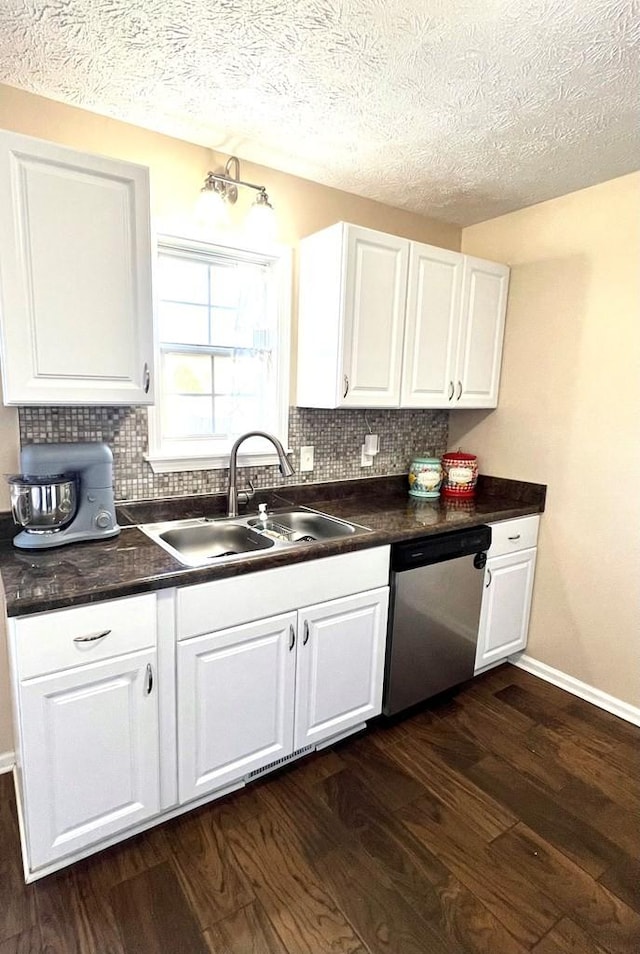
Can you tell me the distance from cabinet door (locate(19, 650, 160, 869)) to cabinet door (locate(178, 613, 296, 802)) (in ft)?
0.36

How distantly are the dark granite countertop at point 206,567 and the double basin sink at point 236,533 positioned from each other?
8 centimetres

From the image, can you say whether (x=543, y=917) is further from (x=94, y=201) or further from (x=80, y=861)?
(x=94, y=201)

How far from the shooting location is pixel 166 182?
1.95 meters

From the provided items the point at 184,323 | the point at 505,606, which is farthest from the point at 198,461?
the point at 505,606

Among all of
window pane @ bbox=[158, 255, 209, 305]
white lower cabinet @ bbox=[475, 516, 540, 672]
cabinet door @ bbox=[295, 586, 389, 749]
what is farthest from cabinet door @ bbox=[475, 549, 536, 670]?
window pane @ bbox=[158, 255, 209, 305]

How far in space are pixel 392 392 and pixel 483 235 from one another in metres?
1.21

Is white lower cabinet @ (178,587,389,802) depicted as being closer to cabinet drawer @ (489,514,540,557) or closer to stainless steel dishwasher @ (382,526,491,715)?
stainless steel dishwasher @ (382,526,491,715)

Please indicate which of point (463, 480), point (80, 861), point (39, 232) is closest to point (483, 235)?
point (463, 480)

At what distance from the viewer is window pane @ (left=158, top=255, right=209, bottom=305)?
208cm

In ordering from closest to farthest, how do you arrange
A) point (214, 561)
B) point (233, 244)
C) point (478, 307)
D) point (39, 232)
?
point (39, 232), point (214, 561), point (233, 244), point (478, 307)

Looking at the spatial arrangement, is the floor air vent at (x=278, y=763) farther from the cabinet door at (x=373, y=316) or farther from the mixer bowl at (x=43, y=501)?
the cabinet door at (x=373, y=316)

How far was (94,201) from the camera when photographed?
1.55 metres

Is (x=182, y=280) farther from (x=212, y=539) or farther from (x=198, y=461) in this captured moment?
(x=212, y=539)

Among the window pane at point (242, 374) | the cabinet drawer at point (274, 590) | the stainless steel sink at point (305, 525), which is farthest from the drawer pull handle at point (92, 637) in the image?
the window pane at point (242, 374)
